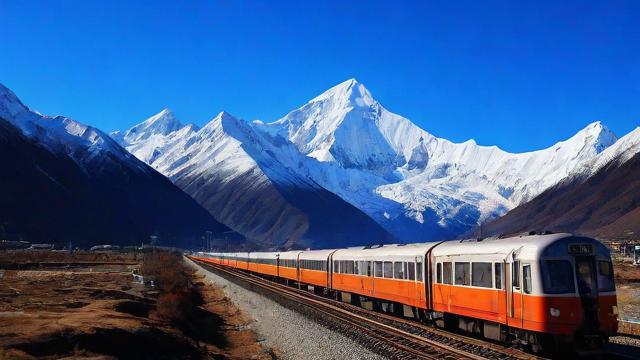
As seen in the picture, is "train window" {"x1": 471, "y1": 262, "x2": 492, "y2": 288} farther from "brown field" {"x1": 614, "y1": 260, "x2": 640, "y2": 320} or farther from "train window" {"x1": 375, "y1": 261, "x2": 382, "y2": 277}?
"train window" {"x1": 375, "y1": 261, "x2": 382, "y2": 277}

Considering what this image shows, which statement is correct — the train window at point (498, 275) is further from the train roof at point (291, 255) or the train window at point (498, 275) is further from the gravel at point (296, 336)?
the train roof at point (291, 255)

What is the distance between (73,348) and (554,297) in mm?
15798

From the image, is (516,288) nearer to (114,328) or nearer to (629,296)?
(114,328)

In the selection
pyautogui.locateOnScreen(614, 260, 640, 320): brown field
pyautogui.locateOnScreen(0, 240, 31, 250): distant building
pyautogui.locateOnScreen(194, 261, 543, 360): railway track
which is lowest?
pyautogui.locateOnScreen(194, 261, 543, 360): railway track

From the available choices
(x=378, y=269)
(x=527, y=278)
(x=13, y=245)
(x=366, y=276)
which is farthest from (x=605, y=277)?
(x=13, y=245)

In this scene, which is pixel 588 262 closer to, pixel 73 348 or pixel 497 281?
pixel 497 281

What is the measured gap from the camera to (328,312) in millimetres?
39438

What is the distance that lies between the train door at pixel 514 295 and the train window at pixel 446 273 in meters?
5.18

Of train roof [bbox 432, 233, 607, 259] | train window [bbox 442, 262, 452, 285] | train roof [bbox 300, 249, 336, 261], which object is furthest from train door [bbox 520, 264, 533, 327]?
train roof [bbox 300, 249, 336, 261]

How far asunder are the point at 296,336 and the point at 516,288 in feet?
36.2

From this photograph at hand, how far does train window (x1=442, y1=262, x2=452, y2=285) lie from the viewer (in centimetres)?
2906

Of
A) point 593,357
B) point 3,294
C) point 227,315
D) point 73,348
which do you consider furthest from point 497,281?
point 3,294

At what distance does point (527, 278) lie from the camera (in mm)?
22859

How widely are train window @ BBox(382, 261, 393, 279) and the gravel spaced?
Result: 485 centimetres
